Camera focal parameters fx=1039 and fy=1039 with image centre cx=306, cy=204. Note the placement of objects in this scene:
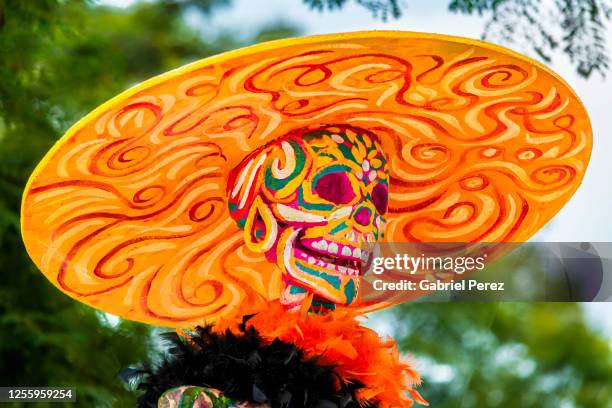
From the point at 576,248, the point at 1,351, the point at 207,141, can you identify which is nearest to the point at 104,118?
the point at 207,141

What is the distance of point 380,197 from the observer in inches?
107

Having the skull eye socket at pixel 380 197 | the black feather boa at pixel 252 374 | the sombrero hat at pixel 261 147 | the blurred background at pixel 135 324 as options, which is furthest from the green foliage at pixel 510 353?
the black feather boa at pixel 252 374

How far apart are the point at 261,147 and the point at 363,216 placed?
0.33 m

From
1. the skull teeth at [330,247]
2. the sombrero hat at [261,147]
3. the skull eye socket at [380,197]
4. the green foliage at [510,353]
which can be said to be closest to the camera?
the sombrero hat at [261,147]

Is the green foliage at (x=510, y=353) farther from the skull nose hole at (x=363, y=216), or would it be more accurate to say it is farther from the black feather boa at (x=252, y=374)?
the black feather boa at (x=252, y=374)

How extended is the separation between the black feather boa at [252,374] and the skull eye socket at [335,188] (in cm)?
41

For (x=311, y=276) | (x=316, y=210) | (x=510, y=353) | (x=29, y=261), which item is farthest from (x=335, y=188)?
(x=510, y=353)

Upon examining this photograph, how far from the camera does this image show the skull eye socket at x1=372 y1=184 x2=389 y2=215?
2.69m

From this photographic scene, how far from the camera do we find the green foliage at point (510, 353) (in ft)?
22.0

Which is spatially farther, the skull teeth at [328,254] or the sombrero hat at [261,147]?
the skull teeth at [328,254]

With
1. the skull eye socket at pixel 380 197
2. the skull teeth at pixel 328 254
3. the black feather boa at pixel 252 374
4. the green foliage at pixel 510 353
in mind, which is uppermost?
the skull eye socket at pixel 380 197

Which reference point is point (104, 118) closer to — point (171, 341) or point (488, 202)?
point (171, 341)

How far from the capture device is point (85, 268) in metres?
2.95

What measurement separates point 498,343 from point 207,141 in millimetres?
4791
